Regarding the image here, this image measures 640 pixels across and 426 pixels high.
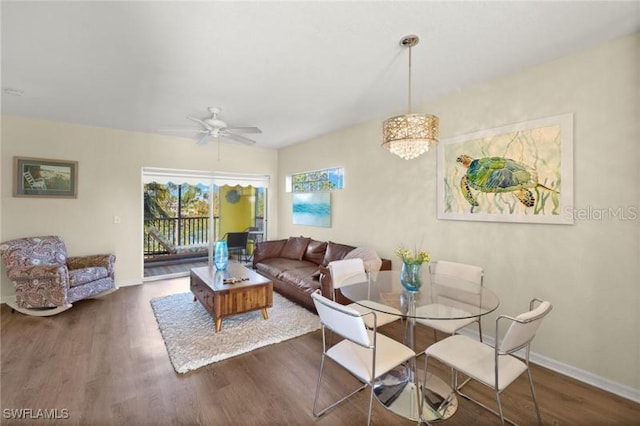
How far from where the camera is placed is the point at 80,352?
2.66 meters

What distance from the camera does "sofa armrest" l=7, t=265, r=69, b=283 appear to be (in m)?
3.29

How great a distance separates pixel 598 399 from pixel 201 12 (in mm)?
3981

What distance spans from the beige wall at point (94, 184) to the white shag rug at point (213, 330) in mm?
1698

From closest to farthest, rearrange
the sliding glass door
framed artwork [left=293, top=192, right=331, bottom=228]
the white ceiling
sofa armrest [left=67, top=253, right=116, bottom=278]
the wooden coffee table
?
the white ceiling, the wooden coffee table, sofa armrest [left=67, top=253, right=116, bottom=278], framed artwork [left=293, top=192, right=331, bottom=228], the sliding glass door

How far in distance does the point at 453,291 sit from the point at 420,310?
0.55 meters

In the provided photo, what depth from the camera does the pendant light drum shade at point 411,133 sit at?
208cm

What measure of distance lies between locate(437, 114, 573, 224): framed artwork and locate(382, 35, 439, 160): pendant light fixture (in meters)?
1.03

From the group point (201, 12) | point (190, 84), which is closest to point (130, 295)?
point (190, 84)

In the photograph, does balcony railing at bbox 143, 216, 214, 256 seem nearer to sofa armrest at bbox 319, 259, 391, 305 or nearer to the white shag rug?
the white shag rug

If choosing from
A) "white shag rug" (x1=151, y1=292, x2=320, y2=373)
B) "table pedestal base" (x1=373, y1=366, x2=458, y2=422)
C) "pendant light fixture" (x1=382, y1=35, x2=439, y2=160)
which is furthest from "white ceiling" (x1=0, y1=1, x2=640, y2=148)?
"white shag rug" (x1=151, y1=292, x2=320, y2=373)

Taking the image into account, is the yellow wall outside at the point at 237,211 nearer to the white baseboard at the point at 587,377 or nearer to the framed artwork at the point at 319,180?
the framed artwork at the point at 319,180

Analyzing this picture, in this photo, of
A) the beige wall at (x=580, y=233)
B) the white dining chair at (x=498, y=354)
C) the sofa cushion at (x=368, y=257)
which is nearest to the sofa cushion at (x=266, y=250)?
the sofa cushion at (x=368, y=257)

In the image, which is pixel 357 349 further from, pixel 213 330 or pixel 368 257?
pixel 213 330

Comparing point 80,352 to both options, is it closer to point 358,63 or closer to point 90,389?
point 90,389
